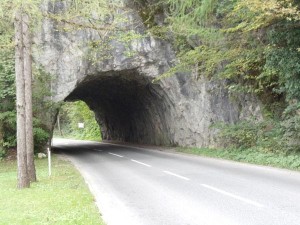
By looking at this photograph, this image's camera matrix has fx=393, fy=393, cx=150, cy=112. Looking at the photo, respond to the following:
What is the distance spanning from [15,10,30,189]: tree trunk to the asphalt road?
6.97 ft

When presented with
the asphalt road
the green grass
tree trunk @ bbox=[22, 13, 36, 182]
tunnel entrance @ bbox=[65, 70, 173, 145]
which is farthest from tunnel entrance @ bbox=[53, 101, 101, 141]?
the asphalt road

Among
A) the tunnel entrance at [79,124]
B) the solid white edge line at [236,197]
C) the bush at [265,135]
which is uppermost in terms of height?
the tunnel entrance at [79,124]

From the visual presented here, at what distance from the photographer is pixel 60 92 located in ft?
83.8

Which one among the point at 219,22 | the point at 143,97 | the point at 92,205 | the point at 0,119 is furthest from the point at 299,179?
the point at 143,97

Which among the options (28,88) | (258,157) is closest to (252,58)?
(258,157)

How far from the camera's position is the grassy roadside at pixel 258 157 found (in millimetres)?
14141

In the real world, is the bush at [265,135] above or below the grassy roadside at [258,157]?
above

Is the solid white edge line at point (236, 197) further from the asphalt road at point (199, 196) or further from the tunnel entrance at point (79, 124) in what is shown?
the tunnel entrance at point (79, 124)

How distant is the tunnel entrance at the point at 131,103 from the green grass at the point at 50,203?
1446 cm

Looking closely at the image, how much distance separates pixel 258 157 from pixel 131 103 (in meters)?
18.9

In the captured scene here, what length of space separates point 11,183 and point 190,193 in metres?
7.26

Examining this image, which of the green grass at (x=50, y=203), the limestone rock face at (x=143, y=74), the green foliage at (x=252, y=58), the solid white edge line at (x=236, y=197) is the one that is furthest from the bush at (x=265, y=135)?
the green grass at (x=50, y=203)

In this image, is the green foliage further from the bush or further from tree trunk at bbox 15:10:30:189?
tree trunk at bbox 15:10:30:189

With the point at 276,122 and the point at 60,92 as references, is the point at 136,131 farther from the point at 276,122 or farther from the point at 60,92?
the point at 276,122
